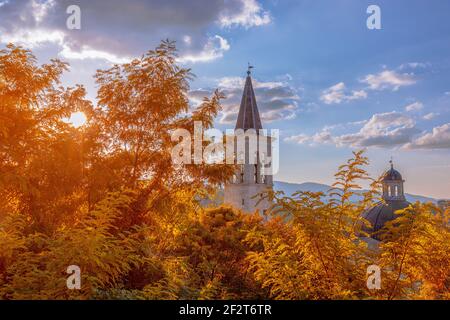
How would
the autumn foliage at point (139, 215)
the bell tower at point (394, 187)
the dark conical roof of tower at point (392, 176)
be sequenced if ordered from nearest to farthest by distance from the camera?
the autumn foliage at point (139, 215), the bell tower at point (394, 187), the dark conical roof of tower at point (392, 176)

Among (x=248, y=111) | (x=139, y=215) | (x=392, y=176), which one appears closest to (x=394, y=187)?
(x=392, y=176)

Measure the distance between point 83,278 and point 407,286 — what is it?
5.62 meters

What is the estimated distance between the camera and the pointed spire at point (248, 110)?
42188mm

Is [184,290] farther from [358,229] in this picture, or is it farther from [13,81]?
[13,81]

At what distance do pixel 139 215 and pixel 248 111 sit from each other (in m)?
33.1

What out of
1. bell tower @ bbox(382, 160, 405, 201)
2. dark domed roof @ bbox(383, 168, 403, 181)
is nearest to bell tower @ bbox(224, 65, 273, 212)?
bell tower @ bbox(382, 160, 405, 201)

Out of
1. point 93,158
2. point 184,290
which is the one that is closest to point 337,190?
point 184,290

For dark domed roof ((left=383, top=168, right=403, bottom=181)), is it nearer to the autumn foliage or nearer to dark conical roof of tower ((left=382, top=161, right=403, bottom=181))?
dark conical roof of tower ((left=382, top=161, right=403, bottom=181))

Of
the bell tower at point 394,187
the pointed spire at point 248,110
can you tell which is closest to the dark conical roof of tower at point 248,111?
the pointed spire at point 248,110

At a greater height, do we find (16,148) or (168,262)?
(16,148)

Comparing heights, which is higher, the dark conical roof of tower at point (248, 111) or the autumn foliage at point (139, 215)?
the dark conical roof of tower at point (248, 111)

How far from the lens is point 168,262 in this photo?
31.2 feet

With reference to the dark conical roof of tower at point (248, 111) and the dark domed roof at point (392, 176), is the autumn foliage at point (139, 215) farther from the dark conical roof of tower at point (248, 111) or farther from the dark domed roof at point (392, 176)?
the dark domed roof at point (392, 176)

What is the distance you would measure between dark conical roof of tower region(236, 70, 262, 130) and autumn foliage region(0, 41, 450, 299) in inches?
1140
